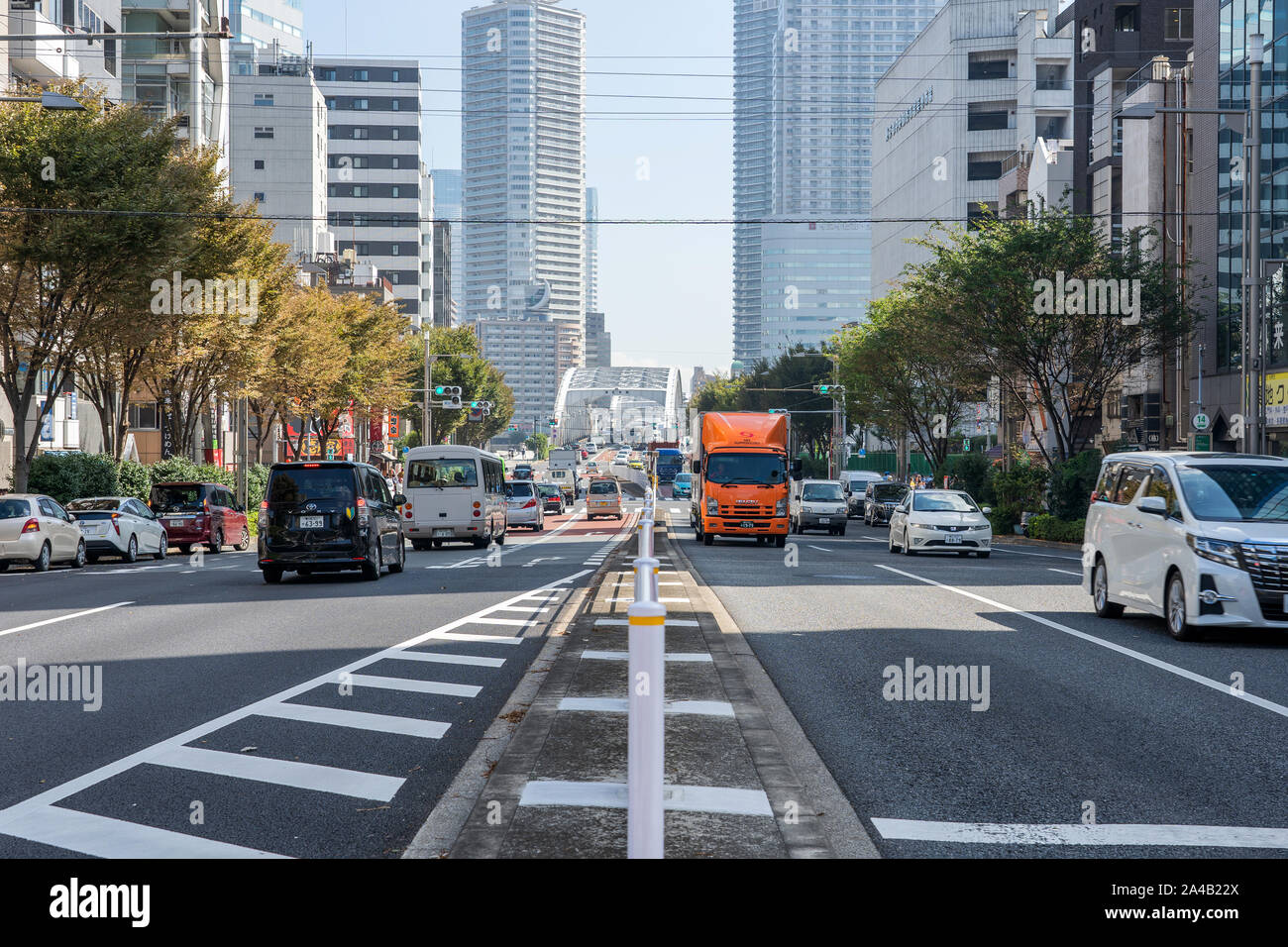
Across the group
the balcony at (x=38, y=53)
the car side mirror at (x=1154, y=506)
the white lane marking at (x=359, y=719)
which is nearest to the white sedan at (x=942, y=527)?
the car side mirror at (x=1154, y=506)

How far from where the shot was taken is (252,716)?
9.29 m

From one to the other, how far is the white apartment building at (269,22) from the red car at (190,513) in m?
122

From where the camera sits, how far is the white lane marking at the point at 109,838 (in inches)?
224

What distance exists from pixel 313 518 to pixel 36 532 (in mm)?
8923

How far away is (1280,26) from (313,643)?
39.2 m

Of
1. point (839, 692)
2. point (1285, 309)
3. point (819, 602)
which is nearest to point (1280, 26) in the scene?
point (1285, 309)

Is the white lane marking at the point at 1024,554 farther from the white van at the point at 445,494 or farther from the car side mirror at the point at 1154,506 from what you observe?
the car side mirror at the point at 1154,506

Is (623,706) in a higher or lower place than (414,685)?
higher

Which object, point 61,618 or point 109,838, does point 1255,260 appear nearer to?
point 61,618

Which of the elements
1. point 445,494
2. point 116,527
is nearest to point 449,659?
point 116,527

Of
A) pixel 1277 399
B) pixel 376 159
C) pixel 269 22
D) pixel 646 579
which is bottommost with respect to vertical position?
pixel 646 579

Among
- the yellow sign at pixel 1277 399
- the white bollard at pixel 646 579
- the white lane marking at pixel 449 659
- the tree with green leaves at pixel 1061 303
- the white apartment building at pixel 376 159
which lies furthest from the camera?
the white apartment building at pixel 376 159
